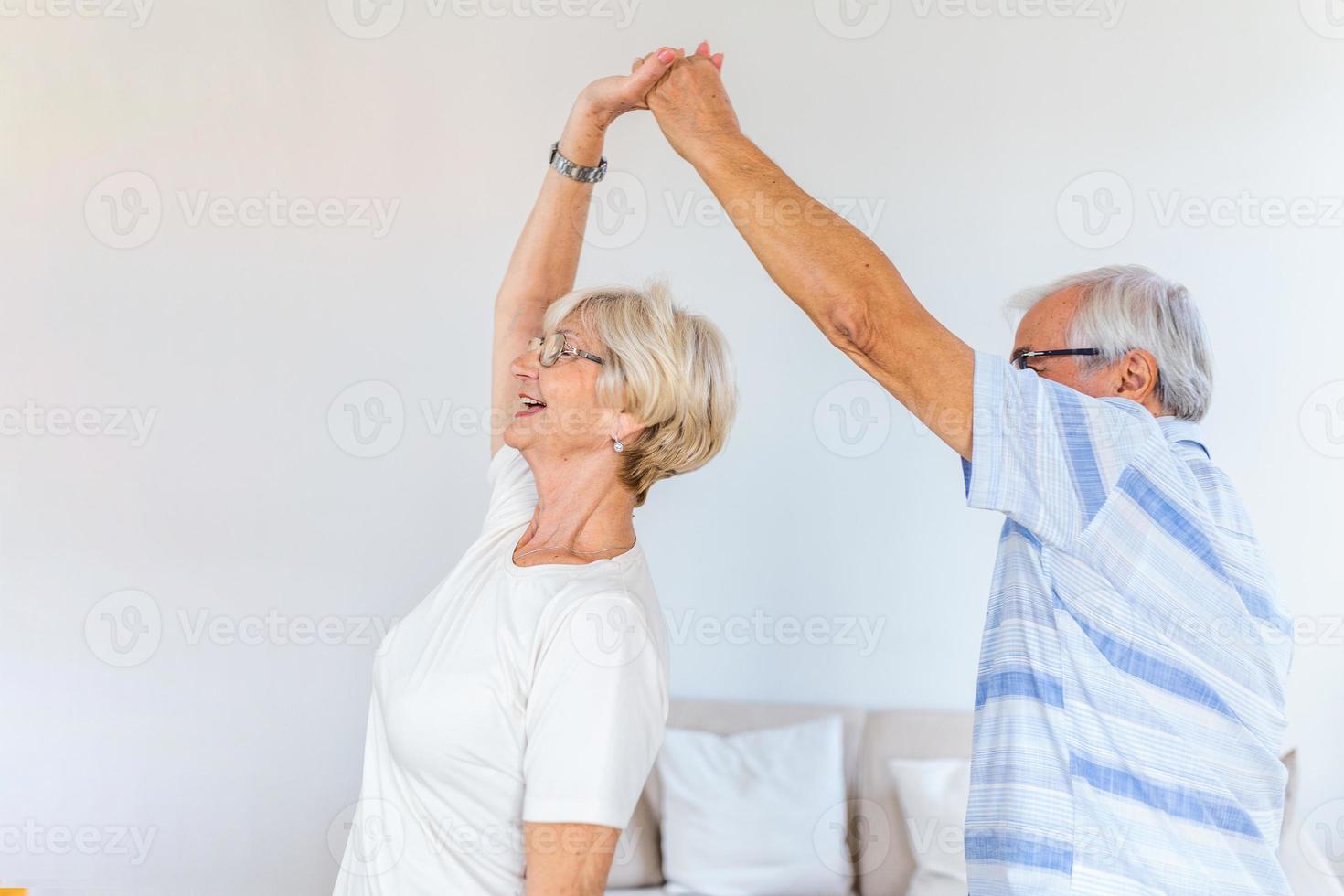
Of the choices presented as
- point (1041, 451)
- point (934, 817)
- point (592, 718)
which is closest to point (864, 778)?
point (934, 817)

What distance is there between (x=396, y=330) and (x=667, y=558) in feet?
3.69

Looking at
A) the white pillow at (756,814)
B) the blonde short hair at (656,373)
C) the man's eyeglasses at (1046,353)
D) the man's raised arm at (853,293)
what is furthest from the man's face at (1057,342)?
the white pillow at (756,814)

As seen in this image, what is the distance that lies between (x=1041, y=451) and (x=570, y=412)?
747mm

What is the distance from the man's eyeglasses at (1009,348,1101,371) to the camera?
1510 millimetres

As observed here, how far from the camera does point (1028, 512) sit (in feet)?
4.02

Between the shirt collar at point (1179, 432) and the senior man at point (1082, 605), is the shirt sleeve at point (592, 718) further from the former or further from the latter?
the shirt collar at point (1179, 432)

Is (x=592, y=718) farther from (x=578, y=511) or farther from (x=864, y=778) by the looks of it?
(x=864, y=778)

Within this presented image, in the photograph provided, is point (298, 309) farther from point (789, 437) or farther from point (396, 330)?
point (789, 437)

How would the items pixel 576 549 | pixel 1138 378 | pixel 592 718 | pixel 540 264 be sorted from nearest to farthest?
pixel 592 718 < pixel 1138 378 < pixel 576 549 < pixel 540 264

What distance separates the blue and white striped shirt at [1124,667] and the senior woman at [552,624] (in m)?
0.49

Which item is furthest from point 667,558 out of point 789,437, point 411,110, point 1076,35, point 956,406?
point 956,406

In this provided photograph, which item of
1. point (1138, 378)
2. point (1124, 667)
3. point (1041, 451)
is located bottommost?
point (1124, 667)

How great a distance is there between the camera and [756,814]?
3.00 meters

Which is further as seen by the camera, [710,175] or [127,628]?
[127,628]
